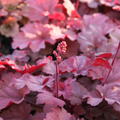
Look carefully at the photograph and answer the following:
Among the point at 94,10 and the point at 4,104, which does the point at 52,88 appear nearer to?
the point at 4,104

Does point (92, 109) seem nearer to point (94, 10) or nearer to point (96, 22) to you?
point (96, 22)

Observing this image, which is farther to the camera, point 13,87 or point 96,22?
point 96,22

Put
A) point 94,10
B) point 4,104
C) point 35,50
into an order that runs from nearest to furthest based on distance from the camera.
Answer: point 4,104 < point 35,50 < point 94,10

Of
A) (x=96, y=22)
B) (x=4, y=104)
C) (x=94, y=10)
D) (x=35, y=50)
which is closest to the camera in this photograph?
(x=4, y=104)

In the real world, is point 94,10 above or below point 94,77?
below

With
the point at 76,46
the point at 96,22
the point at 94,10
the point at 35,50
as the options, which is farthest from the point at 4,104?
the point at 94,10

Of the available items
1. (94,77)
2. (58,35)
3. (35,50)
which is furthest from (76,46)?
(94,77)
